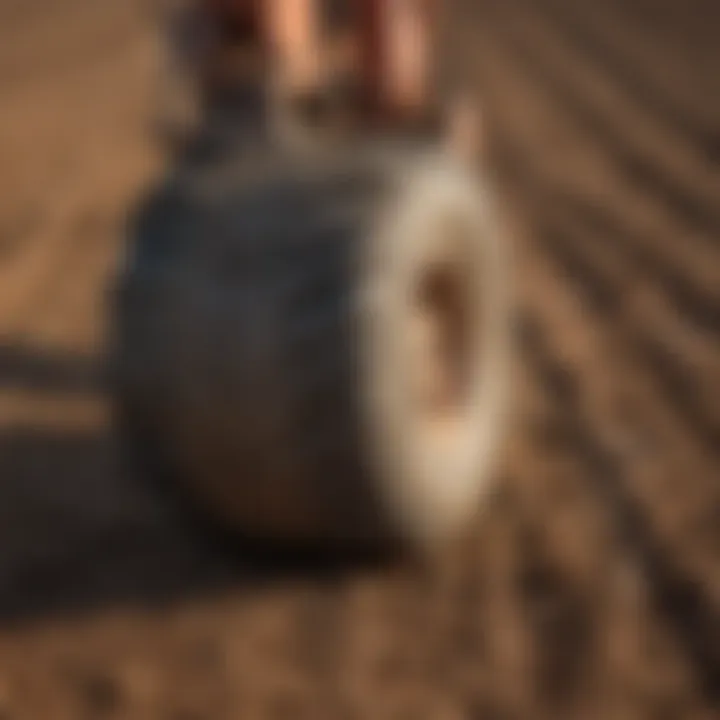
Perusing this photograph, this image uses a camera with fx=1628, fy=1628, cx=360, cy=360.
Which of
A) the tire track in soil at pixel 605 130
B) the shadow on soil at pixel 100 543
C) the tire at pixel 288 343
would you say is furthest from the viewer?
the tire track in soil at pixel 605 130

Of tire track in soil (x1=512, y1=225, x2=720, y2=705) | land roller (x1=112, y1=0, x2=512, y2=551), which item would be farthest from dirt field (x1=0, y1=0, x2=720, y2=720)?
land roller (x1=112, y1=0, x2=512, y2=551)

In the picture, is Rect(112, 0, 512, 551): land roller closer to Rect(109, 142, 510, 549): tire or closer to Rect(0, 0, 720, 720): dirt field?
Rect(109, 142, 510, 549): tire

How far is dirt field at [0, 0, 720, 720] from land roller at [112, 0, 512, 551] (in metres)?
0.19

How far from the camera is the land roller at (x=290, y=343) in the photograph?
2.56 meters

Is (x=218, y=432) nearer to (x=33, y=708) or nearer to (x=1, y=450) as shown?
(x=33, y=708)

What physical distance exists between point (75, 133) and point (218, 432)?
4606 mm

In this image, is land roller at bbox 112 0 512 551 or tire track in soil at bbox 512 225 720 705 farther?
tire track in soil at bbox 512 225 720 705

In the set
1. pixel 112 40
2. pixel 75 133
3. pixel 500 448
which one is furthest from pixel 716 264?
pixel 112 40

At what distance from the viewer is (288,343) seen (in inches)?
100

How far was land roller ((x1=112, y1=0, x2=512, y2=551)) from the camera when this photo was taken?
2562 mm

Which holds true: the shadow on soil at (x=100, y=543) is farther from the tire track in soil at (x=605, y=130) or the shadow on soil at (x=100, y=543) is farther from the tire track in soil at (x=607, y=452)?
the tire track in soil at (x=605, y=130)

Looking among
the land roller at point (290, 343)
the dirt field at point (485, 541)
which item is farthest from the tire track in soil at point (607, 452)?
the land roller at point (290, 343)

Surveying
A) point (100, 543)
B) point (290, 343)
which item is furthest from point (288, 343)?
point (100, 543)

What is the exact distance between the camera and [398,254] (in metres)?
2.68
